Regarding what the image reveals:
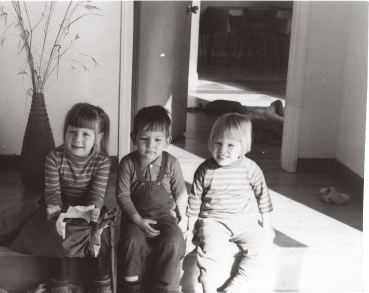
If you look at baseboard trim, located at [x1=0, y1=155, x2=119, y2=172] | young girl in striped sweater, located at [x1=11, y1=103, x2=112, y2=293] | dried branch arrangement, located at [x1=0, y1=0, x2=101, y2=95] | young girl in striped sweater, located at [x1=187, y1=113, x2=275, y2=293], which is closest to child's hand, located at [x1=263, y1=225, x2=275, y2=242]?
young girl in striped sweater, located at [x1=187, y1=113, x2=275, y2=293]

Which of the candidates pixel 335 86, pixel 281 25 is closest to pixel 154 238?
pixel 335 86

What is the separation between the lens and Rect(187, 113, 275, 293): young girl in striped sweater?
196 centimetres

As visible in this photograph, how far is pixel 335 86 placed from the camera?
3.00 m

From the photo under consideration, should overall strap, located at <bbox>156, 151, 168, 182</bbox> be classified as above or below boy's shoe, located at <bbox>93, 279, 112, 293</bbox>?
above

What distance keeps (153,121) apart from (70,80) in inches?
41.0

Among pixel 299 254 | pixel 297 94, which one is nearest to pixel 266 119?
pixel 297 94

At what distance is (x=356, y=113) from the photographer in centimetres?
285

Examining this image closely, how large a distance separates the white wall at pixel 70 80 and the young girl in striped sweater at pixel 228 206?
3.37 ft

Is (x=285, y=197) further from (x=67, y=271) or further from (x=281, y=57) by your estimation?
(x=281, y=57)

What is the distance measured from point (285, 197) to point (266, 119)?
4.60 feet

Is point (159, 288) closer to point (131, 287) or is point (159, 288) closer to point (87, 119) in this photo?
point (131, 287)

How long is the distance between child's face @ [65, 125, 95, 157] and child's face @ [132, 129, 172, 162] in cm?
17

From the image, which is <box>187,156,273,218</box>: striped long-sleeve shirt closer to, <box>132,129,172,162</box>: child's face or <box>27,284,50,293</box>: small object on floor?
<box>132,129,172,162</box>: child's face

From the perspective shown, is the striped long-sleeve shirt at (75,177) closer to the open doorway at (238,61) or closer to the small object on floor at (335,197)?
the small object on floor at (335,197)
